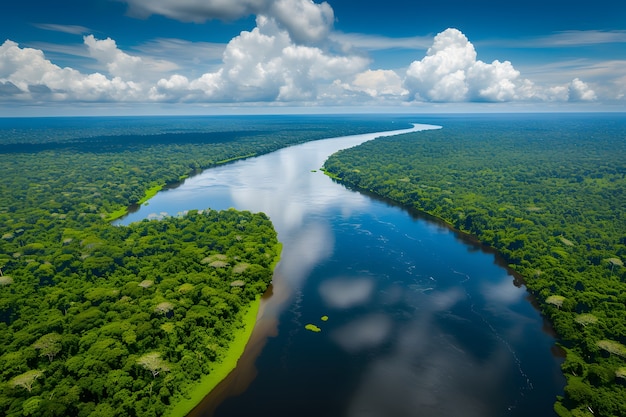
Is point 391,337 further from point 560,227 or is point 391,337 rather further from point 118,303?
point 560,227

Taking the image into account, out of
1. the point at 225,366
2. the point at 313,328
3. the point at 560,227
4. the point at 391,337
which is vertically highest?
the point at 560,227

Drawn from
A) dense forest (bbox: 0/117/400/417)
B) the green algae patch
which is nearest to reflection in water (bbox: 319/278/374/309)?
the green algae patch

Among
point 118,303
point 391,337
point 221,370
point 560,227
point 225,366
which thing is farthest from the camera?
point 560,227

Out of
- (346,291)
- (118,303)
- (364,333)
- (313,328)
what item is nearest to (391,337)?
(364,333)

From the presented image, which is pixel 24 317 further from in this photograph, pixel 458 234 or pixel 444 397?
pixel 458 234

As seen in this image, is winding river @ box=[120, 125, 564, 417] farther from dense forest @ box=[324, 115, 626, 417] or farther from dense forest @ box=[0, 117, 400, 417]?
dense forest @ box=[0, 117, 400, 417]

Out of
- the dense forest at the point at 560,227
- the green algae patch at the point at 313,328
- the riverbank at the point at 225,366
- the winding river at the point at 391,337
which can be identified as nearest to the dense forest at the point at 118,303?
the riverbank at the point at 225,366
